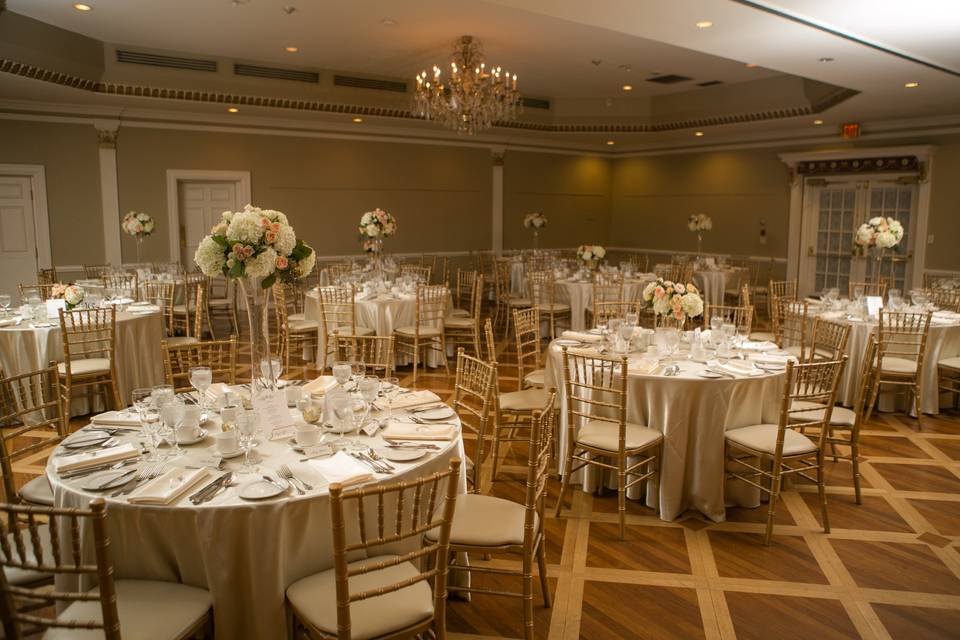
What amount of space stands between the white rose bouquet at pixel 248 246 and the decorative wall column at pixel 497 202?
10.9 metres

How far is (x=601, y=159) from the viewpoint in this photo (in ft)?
50.0

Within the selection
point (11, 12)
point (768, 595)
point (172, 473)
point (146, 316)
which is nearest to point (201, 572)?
point (172, 473)

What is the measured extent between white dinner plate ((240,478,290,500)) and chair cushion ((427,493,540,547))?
671mm

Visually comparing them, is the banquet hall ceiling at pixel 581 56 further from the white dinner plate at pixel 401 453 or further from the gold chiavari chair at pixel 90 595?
the gold chiavari chair at pixel 90 595

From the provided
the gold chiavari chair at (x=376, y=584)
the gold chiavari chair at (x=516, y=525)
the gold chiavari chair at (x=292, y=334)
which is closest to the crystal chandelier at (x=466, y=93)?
the gold chiavari chair at (x=292, y=334)

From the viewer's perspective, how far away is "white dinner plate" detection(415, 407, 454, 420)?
10.7 ft

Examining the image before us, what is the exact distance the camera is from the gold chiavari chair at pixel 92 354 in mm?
5508

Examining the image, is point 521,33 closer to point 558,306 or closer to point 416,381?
point 558,306

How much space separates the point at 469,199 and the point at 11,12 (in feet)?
25.8

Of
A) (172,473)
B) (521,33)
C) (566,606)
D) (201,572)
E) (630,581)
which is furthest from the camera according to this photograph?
(521,33)

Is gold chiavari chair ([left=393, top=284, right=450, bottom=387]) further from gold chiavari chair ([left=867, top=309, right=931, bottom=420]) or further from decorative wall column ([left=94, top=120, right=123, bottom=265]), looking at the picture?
decorative wall column ([left=94, top=120, right=123, bottom=265])

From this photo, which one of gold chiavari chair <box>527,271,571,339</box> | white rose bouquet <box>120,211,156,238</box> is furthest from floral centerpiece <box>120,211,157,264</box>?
gold chiavari chair <box>527,271,571,339</box>

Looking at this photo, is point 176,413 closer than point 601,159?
Yes

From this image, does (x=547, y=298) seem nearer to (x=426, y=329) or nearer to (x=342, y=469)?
(x=426, y=329)
